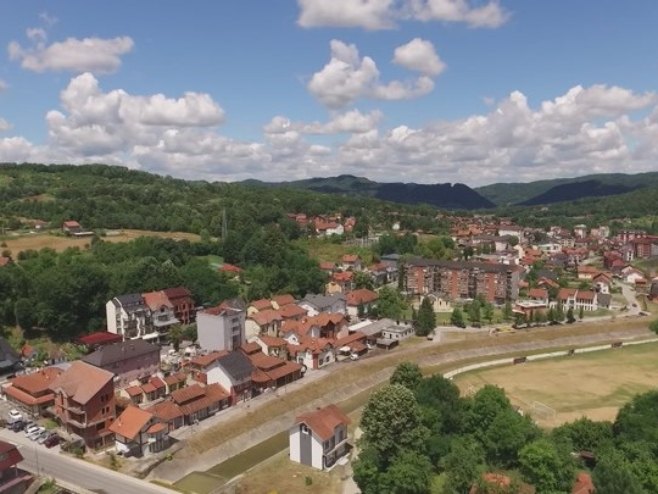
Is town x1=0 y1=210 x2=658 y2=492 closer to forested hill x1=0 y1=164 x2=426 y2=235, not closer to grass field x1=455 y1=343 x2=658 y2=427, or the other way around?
grass field x1=455 y1=343 x2=658 y2=427

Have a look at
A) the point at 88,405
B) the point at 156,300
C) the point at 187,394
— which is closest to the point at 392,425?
the point at 187,394

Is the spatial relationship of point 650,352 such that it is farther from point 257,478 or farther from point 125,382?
point 125,382

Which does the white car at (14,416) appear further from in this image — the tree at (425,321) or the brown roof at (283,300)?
the tree at (425,321)

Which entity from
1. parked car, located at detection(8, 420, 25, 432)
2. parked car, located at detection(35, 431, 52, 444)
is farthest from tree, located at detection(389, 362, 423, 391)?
parked car, located at detection(8, 420, 25, 432)

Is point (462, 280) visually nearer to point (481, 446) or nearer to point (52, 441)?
point (481, 446)

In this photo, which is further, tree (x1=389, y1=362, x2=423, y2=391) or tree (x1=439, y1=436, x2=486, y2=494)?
tree (x1=389, y1=362, x2=423, y2=391)
